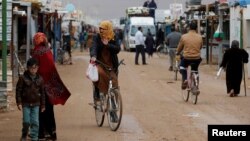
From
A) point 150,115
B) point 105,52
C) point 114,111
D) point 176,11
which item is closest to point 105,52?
point 105,52

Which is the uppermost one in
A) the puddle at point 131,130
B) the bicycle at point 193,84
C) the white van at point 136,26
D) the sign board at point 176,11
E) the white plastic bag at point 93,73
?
the sign board at point 176,11

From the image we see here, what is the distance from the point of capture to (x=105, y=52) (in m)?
12.6

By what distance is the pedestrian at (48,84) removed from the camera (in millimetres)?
11039

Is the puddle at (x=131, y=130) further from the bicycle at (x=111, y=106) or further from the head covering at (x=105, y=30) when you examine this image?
the head covering at (x=105, y=30)

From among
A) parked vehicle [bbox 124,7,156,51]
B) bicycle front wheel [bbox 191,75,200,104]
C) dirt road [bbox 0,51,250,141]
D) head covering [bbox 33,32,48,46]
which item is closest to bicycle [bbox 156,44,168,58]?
parked vehicle [bbox 124,7,156,51]

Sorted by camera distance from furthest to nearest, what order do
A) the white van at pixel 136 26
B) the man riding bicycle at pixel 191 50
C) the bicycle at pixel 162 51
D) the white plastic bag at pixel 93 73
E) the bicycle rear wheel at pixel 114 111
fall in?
1. the white van at pixel 136 26
2. the bicycle at pixel 162 51
3. the man riding bicycle at pixel 191 50
4. the white plastic bag at pixel 93 73
5. the bicycle rear wheel at pixel 114 111

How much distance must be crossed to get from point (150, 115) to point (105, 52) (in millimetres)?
2402

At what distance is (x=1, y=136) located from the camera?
11.7 meters

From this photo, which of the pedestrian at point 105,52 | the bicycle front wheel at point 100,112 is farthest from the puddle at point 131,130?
the pedestrian at point 105,52

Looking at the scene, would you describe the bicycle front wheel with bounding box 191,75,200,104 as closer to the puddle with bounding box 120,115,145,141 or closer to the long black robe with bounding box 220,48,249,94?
the long black robe with bounding box 220,48,249,94

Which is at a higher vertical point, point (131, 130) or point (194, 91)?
point (194, 91)

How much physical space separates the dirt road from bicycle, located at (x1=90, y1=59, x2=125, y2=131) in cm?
19

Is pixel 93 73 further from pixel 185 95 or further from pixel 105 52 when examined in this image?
pixel 185 95

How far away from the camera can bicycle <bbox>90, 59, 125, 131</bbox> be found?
1200cm
